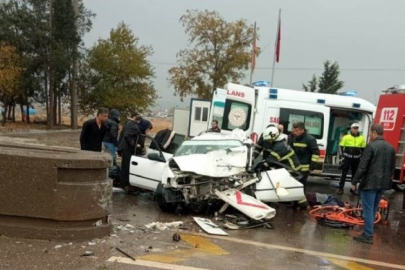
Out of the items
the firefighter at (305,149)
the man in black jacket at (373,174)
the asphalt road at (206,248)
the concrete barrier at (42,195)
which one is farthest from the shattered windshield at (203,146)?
the concrete barrier at (42,195)

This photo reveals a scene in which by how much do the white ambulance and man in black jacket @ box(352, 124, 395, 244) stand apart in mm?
4759

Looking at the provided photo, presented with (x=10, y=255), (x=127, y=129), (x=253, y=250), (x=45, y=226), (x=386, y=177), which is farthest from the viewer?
(x=127, y=129)

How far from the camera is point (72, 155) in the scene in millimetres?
5395

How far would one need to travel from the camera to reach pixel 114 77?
37.2m

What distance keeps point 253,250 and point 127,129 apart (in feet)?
13.8

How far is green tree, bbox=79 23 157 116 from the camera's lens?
1435 inches

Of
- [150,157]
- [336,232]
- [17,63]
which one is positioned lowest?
[336,232]

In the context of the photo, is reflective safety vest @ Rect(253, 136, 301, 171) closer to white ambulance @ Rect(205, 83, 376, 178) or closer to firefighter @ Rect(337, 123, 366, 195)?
white ambulance @ Rect(205, 83, 376, 178)

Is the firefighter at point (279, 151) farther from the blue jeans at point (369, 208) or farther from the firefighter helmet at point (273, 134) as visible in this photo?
the blue jeans at point (369, 208)

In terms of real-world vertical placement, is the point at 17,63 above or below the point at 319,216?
above

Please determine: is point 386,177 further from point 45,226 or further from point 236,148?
point 45,226

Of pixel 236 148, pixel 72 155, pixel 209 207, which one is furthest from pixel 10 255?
pixel 236 148

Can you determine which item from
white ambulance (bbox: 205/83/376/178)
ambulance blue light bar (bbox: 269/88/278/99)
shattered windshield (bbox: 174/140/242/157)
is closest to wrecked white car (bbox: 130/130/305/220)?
shattered windshield (bbox: 174/140/242/157)

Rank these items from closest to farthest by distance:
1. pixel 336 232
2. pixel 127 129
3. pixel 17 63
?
pixel 336 232, pixel 127 129, pixel 17 63
